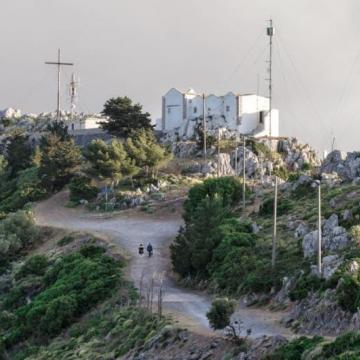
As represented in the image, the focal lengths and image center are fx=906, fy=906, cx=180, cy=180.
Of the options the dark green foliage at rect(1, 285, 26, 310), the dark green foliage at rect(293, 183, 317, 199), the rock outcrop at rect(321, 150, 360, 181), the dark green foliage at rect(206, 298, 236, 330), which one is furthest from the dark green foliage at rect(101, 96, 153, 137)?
the dark green foliage at rect(206, 298, 236, 330)

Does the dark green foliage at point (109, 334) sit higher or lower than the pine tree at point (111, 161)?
lower

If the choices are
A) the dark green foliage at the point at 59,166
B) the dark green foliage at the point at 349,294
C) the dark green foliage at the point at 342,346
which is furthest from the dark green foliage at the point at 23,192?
the dark green foliage at the point at 342,346

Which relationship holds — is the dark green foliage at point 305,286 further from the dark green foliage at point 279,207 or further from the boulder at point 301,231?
the dark green foliage at point 279,207

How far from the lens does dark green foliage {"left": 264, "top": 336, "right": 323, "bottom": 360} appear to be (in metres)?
29.4

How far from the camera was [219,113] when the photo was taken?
324ft

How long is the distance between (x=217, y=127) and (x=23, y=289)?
146 ft

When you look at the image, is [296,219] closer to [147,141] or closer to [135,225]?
[135,225]

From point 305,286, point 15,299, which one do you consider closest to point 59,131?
point 15,299

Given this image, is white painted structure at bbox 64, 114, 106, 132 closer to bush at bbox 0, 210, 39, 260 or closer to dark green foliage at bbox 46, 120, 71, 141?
dark green foliage at bbox 46, 120, 71, 141

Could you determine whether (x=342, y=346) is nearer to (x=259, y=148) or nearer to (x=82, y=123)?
(x=259, y=148)

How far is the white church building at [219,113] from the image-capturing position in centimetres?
9781

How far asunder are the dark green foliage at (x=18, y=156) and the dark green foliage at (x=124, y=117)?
10.2m

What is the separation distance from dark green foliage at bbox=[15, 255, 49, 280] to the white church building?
39.2 metres

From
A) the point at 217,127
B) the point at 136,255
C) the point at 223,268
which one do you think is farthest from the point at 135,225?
the point at 217,127
